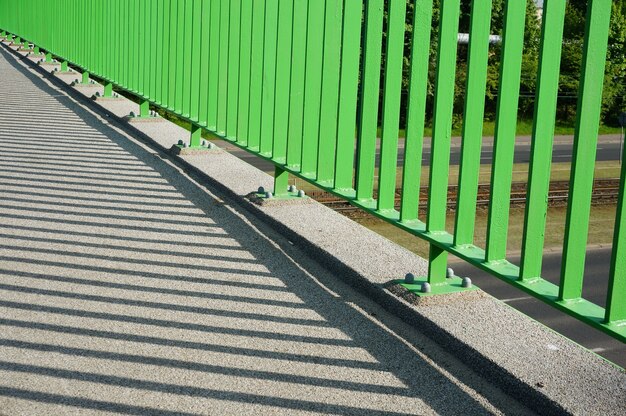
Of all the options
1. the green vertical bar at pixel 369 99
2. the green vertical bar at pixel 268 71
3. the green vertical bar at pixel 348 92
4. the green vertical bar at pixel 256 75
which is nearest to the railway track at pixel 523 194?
the green vertical bar at pixel 256 75

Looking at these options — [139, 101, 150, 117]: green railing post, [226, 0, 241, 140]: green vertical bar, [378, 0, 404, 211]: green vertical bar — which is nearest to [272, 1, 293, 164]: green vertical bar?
[226, 0, 241, 140]: green vertical bar

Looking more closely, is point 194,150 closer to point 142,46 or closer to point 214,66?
point 214,66

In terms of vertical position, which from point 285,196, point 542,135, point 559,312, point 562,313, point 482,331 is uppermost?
point 542,135

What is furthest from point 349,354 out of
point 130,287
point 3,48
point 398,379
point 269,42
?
point 3,48

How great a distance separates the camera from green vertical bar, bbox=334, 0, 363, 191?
16.3ft

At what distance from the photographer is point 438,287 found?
13.5ft

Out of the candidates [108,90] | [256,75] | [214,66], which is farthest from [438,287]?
[108,90]

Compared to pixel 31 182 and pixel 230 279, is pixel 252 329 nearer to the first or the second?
pixel 230 279

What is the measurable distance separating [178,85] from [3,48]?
1688 cm

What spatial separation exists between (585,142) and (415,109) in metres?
1.30

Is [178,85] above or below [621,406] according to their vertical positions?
above

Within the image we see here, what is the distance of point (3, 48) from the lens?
23.3 m

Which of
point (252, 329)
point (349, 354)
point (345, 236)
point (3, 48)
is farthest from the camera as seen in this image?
point (3, 48)

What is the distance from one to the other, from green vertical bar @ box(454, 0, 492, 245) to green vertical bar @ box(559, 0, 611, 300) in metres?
0.70
